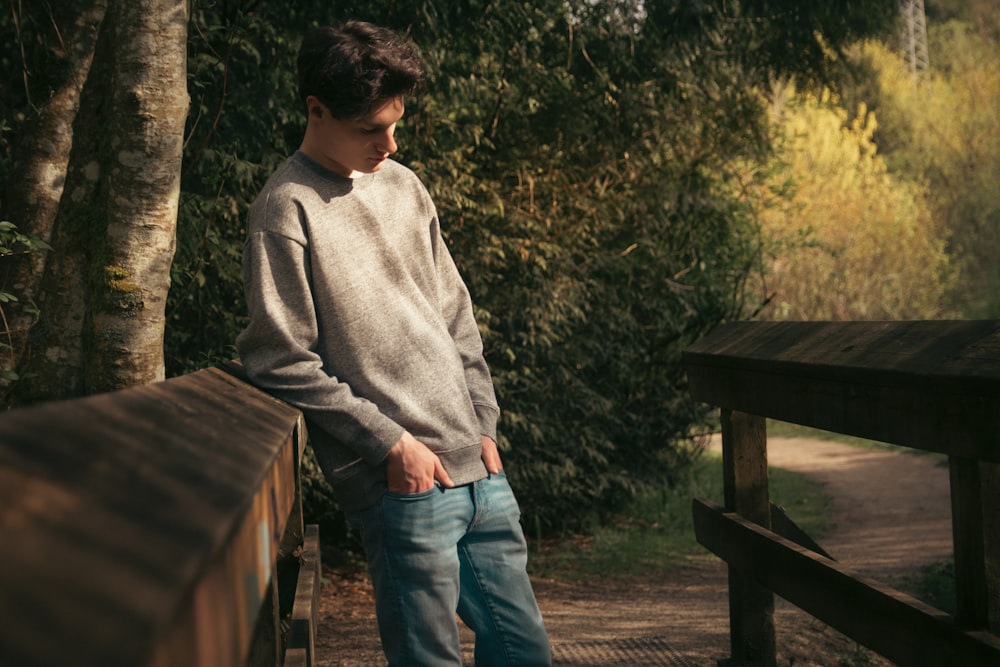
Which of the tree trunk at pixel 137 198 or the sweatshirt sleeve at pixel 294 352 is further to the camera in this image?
the tree trunk at pixel 137 198

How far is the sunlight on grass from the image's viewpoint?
8680 mm

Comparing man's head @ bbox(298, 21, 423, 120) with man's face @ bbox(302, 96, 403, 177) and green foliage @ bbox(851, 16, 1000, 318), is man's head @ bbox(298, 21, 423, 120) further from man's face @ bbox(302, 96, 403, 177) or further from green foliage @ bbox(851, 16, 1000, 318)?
green foliage @ bbox(851, 16, 1000, 318)

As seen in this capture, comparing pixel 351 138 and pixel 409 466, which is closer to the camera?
pixel 409 466

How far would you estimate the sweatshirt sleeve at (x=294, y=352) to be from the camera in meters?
2.14

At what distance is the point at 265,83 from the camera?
6410 millimetres

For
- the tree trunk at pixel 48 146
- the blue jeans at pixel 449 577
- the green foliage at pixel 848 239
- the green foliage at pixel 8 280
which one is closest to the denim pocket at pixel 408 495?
the blue jeans at pixel 449 577

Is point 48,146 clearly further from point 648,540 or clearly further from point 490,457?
point 648,540

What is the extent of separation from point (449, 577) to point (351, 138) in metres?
0.95

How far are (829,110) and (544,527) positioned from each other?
21691 mm

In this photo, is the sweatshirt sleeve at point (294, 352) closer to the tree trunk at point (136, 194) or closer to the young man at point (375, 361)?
the young man at point (375, 361)

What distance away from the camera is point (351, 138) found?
2332 mm

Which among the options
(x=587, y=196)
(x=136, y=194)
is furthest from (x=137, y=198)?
(x=587, y=196)

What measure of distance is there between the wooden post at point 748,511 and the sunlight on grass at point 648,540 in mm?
4920

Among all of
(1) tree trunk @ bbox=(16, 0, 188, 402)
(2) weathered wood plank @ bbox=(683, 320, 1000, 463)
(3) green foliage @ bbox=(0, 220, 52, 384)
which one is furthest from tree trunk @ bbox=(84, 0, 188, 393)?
(2) weathered wood plank @ bbox=(683, 320, 1000, 463)
